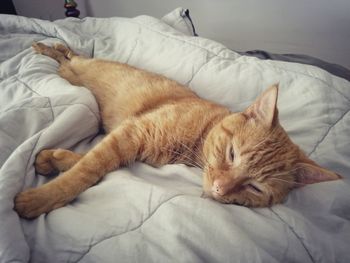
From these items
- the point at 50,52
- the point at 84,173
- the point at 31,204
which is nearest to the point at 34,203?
the point at 31,204

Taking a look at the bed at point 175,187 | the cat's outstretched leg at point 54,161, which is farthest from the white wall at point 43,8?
the cat's outstretched leg at point 54,161

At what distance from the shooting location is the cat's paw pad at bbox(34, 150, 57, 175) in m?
0.89

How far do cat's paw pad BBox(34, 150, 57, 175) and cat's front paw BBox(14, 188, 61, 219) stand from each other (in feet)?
0.43

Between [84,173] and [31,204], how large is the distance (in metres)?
0.18

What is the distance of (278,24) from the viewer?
2002 mm

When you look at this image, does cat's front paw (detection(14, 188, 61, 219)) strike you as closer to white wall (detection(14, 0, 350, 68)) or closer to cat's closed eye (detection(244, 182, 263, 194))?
cat's closed eye (detection(244, 182, 263, 194))

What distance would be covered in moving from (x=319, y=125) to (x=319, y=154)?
0.12 metres

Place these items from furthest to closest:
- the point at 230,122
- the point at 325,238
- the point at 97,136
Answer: the point at 97,136, the point at 230,122, the point at 325,238

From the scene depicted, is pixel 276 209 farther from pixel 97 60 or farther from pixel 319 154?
pixel 97 60

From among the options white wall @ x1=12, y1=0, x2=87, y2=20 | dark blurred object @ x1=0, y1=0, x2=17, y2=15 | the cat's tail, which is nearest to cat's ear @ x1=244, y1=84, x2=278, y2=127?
the cat's tail

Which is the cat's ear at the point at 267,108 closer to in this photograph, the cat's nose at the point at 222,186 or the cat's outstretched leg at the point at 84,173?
the cat's nose at the point at 222,186

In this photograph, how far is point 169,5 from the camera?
251cm

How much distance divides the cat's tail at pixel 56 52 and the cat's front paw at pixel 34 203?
110cm

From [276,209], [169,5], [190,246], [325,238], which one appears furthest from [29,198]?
[169,5]
